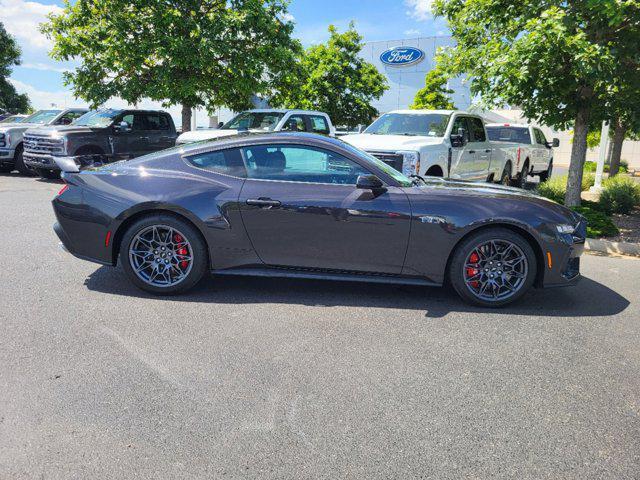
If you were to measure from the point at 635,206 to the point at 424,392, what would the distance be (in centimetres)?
1080

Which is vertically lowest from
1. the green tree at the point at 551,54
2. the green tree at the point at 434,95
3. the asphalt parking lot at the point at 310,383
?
the asphalt parking lot at the point at 310,383

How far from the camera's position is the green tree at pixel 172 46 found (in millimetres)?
16062

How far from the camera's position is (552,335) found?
4348mm

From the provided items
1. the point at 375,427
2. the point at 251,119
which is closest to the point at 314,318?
the point at 375,427

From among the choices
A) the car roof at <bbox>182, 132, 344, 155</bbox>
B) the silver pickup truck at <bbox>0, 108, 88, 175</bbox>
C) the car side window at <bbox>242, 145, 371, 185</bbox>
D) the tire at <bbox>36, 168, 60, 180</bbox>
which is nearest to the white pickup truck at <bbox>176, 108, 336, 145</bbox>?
the tire at <bbox>36, 168, 60, 180</bbox>

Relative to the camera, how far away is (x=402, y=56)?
145ft

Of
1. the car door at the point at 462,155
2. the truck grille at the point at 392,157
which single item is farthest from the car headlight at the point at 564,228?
the car door at the point at 462,155

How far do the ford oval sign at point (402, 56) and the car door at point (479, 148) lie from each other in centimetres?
3439

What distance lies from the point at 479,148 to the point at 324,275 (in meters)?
7.22

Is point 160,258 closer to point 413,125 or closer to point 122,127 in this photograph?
point 413,125

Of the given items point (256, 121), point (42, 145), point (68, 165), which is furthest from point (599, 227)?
point (42, 145)

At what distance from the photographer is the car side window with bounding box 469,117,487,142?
11078 mm

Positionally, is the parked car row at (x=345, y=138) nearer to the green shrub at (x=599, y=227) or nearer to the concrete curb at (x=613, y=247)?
the green shrub at (x=599, y=227)

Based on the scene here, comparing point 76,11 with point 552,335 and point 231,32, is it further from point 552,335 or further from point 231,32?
point 552,335
